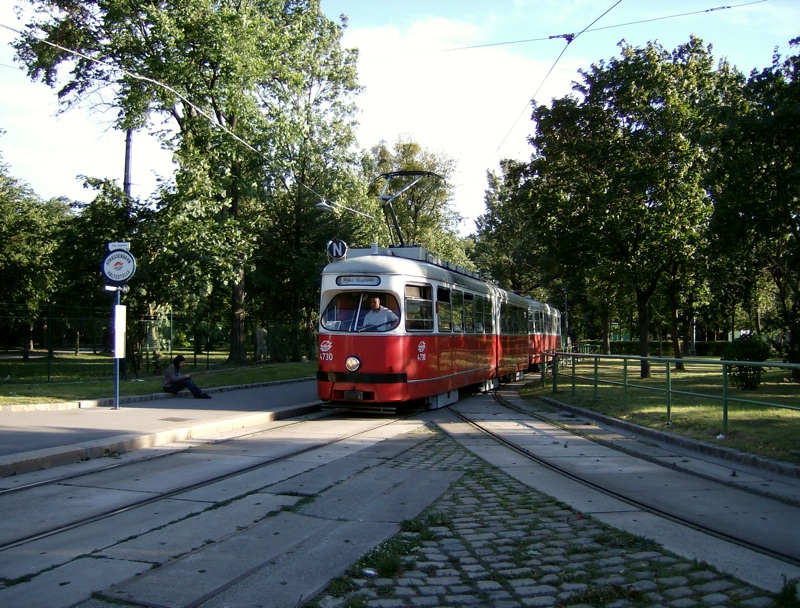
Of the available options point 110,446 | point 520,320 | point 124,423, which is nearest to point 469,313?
point 520,320

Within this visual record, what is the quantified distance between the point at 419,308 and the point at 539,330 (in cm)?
1983

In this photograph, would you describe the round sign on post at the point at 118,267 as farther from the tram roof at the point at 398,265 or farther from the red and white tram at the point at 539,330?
the red and white tram at the point at 539,330

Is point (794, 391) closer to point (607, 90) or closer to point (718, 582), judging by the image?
point (607, 90)

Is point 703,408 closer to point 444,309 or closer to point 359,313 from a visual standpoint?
point 444,309

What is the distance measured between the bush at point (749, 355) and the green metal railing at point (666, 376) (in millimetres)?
311

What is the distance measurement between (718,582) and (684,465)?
4.69 meters

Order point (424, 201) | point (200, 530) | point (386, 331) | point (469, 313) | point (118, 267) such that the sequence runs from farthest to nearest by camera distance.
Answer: point (424, 201) < point (469, 313) < point (118, 267) < point (386, 331) < point (200, 530)

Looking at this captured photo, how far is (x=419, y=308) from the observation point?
567 inches

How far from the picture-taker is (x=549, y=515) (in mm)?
6383

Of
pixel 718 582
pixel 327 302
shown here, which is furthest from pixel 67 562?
pixel 327 302

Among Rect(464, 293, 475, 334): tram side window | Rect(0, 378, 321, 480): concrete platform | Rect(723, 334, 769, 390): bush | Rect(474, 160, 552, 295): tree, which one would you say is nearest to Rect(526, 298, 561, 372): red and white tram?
Rect(723, 334, 769, 390): bush

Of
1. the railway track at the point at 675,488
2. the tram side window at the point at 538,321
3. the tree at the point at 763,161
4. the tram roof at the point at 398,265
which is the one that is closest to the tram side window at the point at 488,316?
the tram roof at the point at 398,265

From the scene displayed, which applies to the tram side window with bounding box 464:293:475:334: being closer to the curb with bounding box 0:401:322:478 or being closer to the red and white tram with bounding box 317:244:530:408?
the red and white tram with bounding box 317:244:530:408

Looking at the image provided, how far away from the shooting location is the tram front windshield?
13570 millimetres
